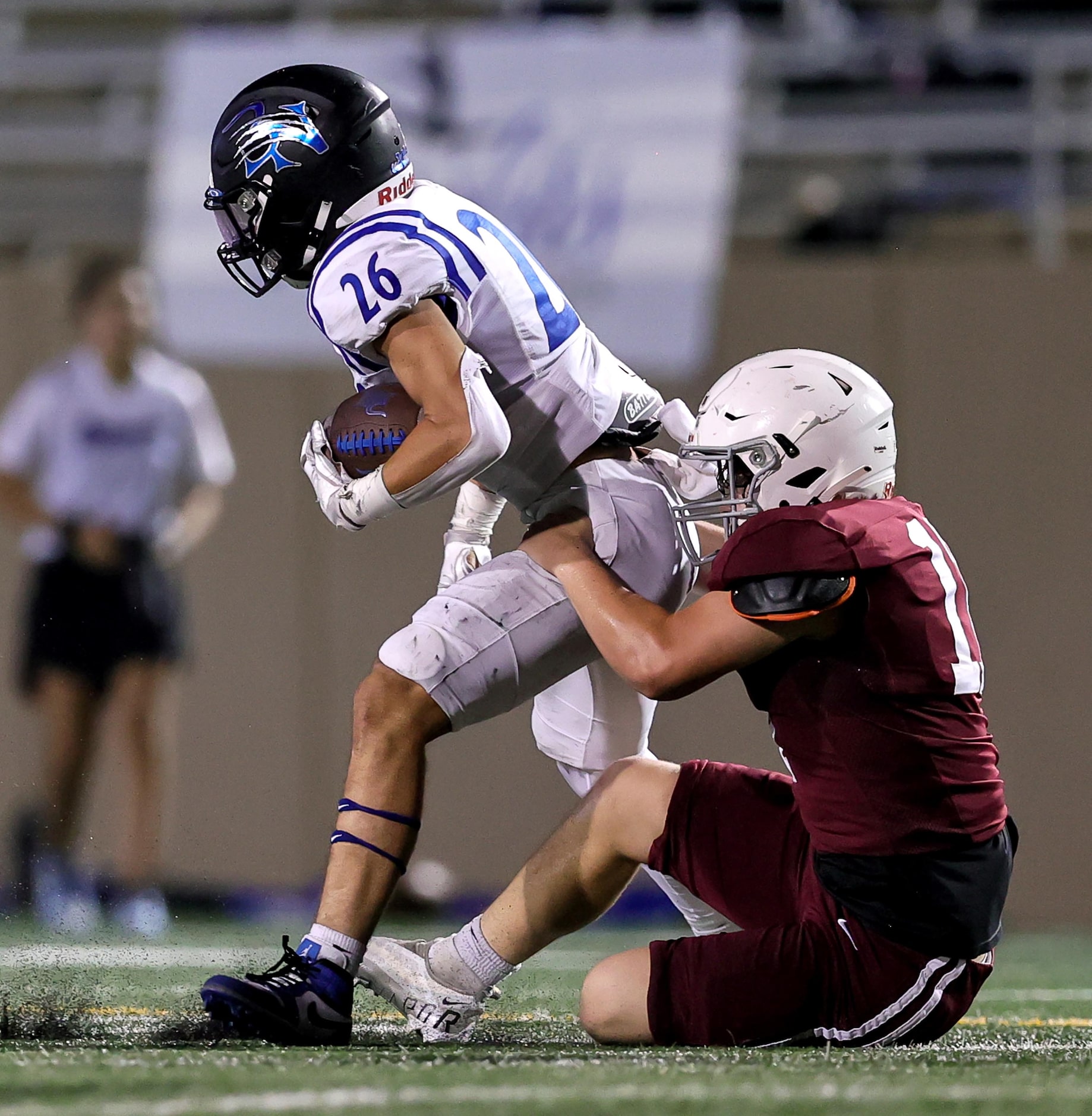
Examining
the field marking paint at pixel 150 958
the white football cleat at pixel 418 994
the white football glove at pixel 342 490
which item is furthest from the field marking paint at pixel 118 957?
the white football glove at pixel 342 490

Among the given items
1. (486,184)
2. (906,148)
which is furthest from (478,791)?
(906,148)

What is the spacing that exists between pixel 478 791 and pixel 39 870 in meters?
1.38

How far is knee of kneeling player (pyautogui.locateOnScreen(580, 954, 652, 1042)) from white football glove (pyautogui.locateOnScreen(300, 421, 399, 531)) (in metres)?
0.71

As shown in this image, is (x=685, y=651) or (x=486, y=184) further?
(x=486, y=184)

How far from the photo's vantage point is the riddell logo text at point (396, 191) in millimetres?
2600

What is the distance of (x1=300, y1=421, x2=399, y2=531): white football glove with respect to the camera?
2420mm

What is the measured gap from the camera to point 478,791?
217 inches

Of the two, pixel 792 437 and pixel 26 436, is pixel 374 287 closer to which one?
pixel 792 437

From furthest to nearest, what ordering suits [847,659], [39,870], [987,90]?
[987,90] → [39,870] → [847,659]

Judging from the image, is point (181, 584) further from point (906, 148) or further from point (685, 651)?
point (685, 651)

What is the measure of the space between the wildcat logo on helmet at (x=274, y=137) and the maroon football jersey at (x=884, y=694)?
2.94 feet

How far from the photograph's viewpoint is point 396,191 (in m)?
2.62

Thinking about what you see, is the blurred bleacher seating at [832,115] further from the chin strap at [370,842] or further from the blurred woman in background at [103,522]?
the chin strap at [370,842]

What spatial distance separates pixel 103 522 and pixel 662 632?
3576 mm
